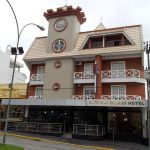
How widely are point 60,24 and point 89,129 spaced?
49.5 feet

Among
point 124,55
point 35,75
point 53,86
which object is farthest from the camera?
point 35,75

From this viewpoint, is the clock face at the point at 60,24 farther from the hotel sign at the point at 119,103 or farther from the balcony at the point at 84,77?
the hotel sign at the point at 119,103

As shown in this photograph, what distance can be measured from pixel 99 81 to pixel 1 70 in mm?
39964

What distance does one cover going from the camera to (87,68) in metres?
31.5

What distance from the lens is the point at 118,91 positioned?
95.4ft

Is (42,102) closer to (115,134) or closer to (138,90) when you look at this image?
(115,134)

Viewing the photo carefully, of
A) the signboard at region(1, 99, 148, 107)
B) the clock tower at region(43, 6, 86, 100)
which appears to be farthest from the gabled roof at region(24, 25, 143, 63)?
the signboard at region(1, 99, 148, 107)

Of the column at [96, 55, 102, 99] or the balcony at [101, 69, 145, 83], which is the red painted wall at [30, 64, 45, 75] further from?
the balcony at [101, 69, 145, 83]

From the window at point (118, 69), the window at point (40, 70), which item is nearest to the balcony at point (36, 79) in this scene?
the window at point (40, 70)

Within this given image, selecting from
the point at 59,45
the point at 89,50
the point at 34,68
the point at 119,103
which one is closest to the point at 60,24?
the point at 59,45

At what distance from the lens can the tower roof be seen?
3301 cm

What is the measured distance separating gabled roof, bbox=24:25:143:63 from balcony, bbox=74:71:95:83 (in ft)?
7.77

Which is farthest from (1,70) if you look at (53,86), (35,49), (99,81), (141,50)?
(141,50)

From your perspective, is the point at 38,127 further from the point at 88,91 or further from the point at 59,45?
the point at 59,45
